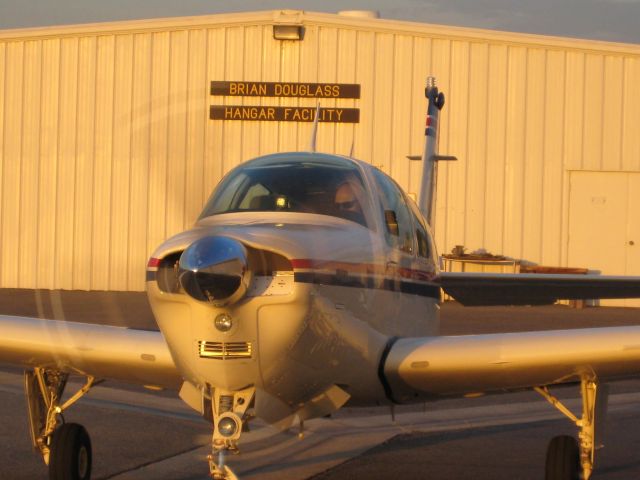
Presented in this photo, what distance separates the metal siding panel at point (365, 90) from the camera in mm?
24531

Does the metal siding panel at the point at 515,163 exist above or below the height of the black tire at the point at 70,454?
above

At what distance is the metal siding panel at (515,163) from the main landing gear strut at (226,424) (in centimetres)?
1985

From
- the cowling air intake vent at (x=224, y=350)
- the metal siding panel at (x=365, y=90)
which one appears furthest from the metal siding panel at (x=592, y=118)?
the cowling air intake vent at (x=224, y=350)

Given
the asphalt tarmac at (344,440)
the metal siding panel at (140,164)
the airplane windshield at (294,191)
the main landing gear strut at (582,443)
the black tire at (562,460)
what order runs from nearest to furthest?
the airplane windshield at (294,191)
the main landing gear strut at (582,443)
the black tire at (562,460)
the asphalt tarmac at (344,440)
the metal siding panel at (140,164)

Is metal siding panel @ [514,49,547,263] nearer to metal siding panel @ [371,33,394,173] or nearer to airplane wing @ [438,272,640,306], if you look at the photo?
metal siding panel @ [371,33,394,173]

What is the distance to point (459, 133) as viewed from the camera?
2492cm

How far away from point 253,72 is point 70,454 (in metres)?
17.6

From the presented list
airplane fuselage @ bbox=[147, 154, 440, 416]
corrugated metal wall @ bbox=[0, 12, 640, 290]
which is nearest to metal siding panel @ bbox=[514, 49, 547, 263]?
corrugated metal wall @ bbox=[0, 12, 640, 290]

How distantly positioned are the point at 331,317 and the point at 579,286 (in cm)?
662

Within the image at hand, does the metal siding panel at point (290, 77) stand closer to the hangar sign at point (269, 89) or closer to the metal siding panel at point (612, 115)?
the hangar sign at point (269, 89)

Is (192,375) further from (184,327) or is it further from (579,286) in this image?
(579,286)

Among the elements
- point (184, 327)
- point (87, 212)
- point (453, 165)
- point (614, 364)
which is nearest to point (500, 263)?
point (453, 165)

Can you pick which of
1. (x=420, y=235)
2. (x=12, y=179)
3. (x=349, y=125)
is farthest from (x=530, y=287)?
(x=12, y=179)

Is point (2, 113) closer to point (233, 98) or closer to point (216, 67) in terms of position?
point (216, 67)
